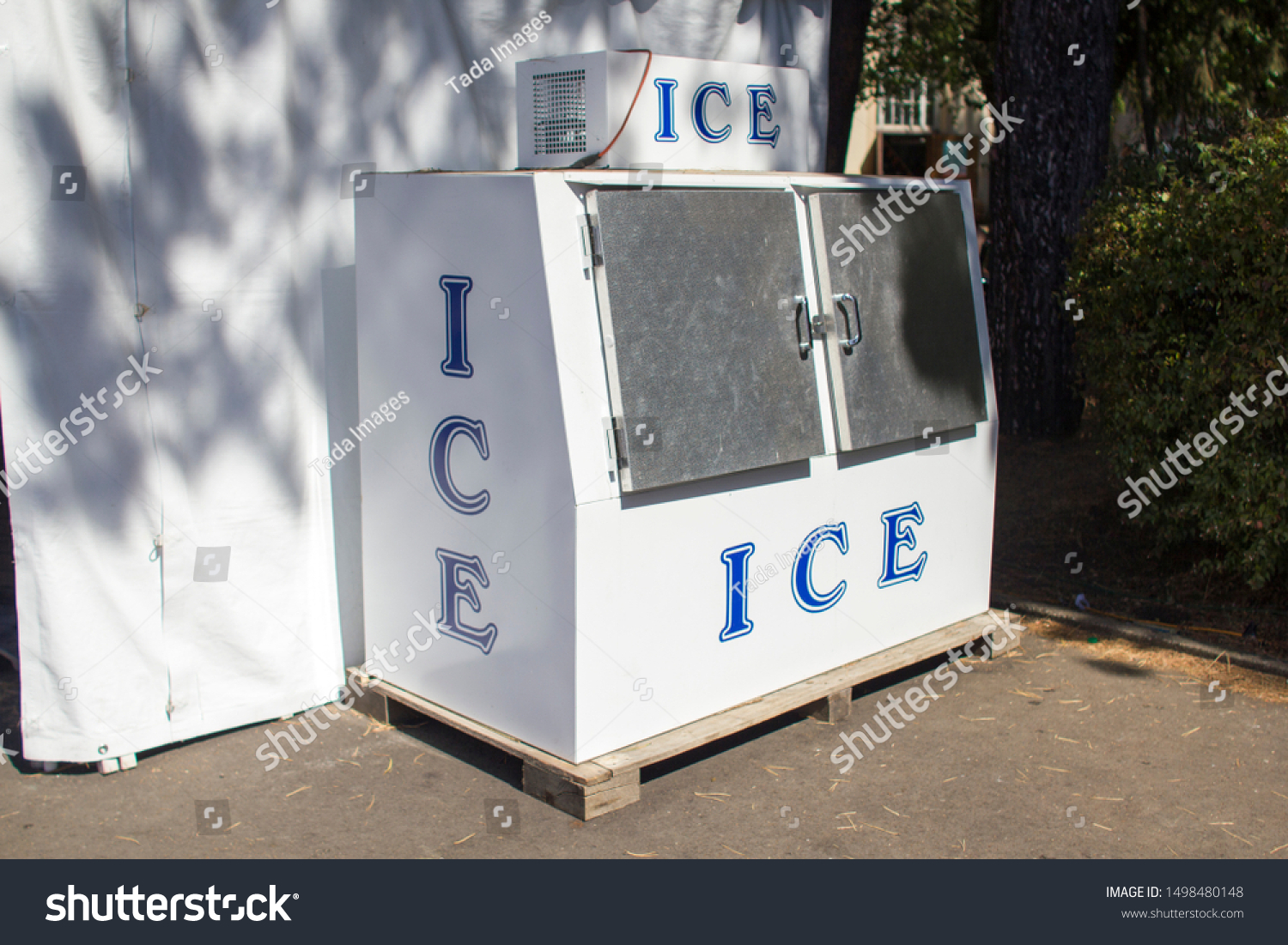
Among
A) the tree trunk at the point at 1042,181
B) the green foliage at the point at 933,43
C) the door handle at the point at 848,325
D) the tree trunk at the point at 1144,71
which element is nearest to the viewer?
the door handle at the point at 848,325

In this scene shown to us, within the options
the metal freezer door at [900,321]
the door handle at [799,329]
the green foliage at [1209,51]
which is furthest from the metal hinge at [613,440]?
→ the green foliage at [1209,51]

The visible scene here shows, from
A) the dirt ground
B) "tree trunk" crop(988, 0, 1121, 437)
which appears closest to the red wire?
the dirt ground

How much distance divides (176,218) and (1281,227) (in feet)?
14.0

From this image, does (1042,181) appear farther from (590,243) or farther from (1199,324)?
(590,243)

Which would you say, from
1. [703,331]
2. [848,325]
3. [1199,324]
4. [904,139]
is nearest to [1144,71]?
[1199,324]

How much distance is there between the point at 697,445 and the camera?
389 cm

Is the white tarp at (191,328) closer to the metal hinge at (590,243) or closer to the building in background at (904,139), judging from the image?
the metal hinge at (590,243)

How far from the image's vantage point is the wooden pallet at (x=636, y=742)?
3.83 meters

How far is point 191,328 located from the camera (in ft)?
13.8

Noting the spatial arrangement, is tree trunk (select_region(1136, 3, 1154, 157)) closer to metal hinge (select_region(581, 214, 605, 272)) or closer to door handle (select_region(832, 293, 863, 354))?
door handle (select_region(832, 293, 863, 354))

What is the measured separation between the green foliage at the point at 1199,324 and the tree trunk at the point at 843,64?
2.88 m

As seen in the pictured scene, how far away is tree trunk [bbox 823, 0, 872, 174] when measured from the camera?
8.34 m

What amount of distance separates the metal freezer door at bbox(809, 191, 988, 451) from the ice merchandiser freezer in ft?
0.04

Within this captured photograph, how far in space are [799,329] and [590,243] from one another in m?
0.94
